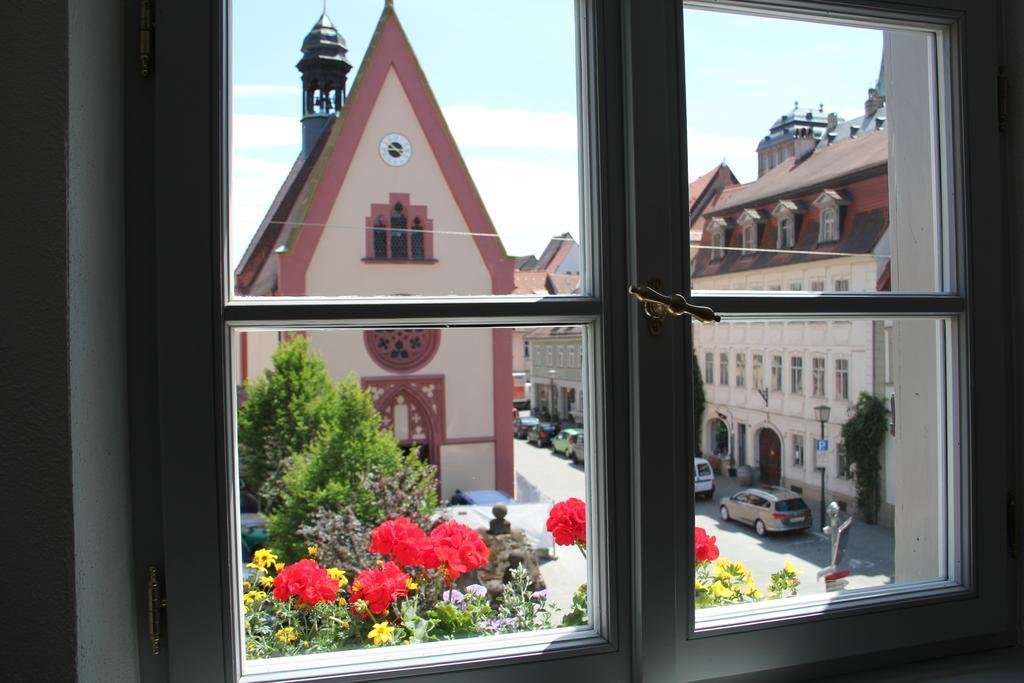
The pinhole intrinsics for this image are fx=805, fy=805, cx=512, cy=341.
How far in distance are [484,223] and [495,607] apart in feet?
1.72

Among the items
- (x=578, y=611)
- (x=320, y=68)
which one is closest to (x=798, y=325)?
(x=578, y=611)

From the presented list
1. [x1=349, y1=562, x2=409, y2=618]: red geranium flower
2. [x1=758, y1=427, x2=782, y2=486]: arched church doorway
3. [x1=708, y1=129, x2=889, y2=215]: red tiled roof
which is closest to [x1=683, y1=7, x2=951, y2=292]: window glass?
[x1=708, y1=129, x2=889, y2=215]: red tiled roof

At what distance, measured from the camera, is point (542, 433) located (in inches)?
42.1

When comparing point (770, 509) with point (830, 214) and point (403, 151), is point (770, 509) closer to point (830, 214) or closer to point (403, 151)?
point (830, 214)

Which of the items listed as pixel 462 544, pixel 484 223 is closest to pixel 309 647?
pixel 462 544

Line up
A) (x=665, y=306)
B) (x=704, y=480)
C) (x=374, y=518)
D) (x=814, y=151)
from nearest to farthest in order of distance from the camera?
1. (x=665, y=306)
2. (x=704, y=480)
3. (x=814, y=151)
4. (x=374, y=518)

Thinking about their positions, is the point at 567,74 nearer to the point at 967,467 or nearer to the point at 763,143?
the point at 763,143

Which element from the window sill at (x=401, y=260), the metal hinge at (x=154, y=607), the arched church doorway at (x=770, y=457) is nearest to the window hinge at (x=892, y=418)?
the arched church doorway at (x=770, y=457)

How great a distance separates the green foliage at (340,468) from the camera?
3.83 ft

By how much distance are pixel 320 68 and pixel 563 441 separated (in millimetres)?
566

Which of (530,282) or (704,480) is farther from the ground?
(530,282)

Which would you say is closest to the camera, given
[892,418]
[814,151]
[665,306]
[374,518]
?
[665,306]

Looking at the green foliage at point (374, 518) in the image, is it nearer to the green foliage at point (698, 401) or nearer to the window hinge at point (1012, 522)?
the green foliage at point (698, 401)

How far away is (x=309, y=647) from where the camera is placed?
1023 millimetres
